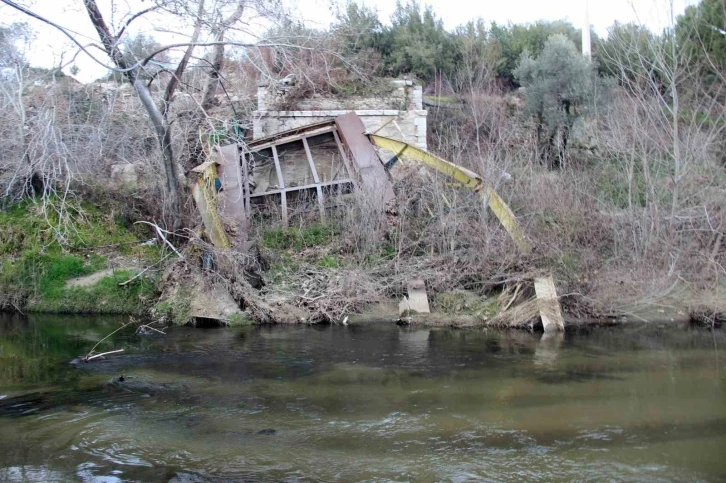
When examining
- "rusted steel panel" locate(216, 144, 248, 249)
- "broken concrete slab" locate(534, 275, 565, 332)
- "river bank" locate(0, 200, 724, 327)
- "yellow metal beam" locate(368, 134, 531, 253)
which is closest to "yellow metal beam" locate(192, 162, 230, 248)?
"rusted steel panel" locate(216, 144, 248, 249)

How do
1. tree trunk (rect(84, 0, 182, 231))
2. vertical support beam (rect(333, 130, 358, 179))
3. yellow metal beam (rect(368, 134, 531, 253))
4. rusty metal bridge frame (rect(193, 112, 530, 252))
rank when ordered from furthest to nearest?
1. vertical support beam (rect(333, 130, 358, 179))
2. rusty metal bridge frame (rect(193, 112, 530, 252))
3. yellow metal beam (rect(368, 134, 531, 253))
4. tree trunk (rect(84, 0, 182, 231))

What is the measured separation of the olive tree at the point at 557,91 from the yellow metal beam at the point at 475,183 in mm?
8122

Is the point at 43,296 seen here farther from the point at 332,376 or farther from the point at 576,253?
the point at 576,253

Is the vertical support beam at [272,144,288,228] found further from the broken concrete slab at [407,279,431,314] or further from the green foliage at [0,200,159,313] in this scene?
the broken concrete slab at [407,279,431,314]

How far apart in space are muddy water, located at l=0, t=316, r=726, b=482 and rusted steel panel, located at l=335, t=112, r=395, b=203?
142 inches

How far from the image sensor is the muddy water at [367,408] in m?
6.06

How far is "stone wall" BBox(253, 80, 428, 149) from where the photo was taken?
1822 cm

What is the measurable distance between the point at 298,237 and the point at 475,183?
3.86 meters

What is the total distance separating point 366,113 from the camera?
733 inches

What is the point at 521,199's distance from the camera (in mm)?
14148

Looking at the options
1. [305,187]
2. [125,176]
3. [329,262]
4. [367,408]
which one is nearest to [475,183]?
[329,262]

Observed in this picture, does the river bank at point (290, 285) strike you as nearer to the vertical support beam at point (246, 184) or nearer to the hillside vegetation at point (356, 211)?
the hillside vegetation at point (356, 211)

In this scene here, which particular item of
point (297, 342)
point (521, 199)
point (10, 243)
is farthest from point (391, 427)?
point (10, 243)

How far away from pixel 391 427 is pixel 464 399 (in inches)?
50.1
